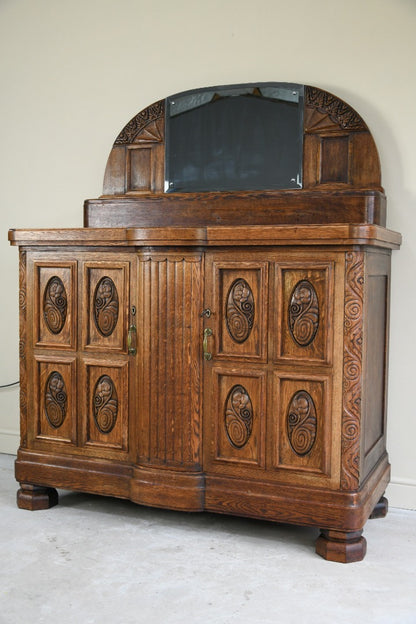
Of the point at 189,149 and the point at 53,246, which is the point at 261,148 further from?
the point at 53,246

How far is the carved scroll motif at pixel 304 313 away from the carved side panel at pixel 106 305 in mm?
744

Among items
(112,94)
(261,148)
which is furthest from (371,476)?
(112,94)

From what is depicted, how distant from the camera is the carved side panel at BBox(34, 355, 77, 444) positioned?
3160 mm

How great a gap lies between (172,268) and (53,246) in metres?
0.61

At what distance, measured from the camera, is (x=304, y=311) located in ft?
8.97

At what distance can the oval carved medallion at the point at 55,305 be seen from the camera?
3.15 meters

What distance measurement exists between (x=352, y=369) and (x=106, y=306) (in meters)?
1.11

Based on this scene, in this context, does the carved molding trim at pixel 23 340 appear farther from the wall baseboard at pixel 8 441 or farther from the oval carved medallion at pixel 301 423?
the oval carved medallion at pixel 301 423

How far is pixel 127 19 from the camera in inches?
147

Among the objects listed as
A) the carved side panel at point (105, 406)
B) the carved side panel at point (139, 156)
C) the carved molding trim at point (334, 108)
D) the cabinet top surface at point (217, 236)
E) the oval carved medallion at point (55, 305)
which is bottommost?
the carved side panel at point (105, 406)

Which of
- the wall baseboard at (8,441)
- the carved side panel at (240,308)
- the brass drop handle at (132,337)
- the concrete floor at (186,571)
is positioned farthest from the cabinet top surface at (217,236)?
the wall baseboard at (8,441)

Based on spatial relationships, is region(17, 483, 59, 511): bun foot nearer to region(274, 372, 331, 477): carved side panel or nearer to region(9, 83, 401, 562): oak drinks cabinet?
region(9, 83, 401, 562): oak drinks cabinet

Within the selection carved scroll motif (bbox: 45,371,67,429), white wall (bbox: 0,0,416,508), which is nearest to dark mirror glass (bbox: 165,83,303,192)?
white wall (bbox: 0,0,416,508)

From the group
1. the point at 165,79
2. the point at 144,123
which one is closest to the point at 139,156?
the point at 144,123
